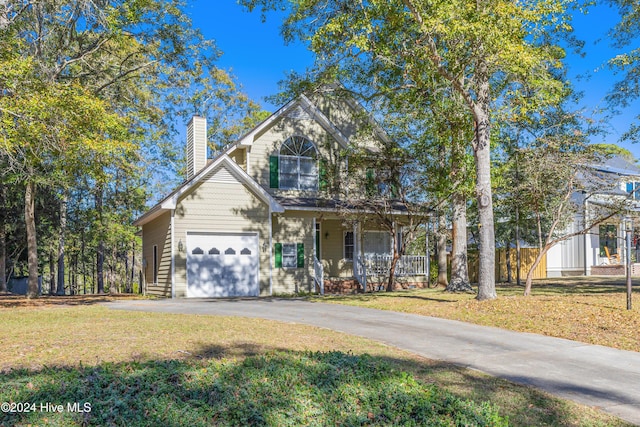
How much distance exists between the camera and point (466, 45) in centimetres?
1325

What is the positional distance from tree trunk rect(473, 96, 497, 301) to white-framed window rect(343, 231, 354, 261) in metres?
9.24

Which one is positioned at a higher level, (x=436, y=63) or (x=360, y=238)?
(x=436, y=63)

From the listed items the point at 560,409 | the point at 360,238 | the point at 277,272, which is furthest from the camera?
the point at 360,238

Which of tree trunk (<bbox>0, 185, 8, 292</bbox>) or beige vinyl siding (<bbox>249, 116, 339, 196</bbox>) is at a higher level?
beige vinyl siding (<bbox>249, 116, 339, 196</bbox>)

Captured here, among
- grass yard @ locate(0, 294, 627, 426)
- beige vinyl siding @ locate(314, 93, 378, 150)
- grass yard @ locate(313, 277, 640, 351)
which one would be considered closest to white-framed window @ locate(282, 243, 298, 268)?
beige vinyl siding @ locate(314, 93, 378, 150)

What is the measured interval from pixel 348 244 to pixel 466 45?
11.2 m

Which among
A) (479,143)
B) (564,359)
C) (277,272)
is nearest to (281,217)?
(277,272)

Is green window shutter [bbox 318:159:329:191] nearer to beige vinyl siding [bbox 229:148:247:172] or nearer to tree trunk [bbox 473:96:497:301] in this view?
beige vinyl siding [bbox 229:148:247:172]

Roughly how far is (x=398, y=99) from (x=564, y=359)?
32.7ft

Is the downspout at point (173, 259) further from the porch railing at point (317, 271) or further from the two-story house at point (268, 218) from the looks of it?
the porch railing at point (317, 271)

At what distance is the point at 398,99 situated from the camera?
15.8 m

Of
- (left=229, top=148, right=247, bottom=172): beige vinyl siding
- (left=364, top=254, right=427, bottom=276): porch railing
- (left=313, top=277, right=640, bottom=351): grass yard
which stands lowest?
(left=313, top=277, right=640, bottom=351): grass yard

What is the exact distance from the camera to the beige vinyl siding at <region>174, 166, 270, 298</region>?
18438mm

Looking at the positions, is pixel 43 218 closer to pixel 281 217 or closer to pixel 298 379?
pixel 281 217
